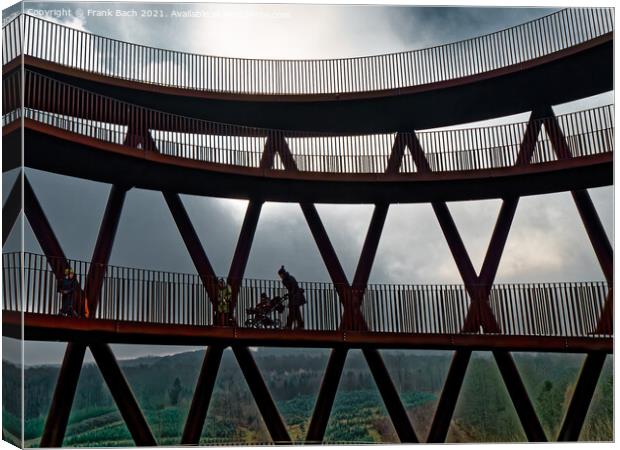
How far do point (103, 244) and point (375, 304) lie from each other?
21.4 ft

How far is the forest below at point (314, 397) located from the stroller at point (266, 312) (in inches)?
31.4

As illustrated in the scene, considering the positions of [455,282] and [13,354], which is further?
[455,282]

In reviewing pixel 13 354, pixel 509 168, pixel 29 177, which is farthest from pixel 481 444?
pixel 29 177

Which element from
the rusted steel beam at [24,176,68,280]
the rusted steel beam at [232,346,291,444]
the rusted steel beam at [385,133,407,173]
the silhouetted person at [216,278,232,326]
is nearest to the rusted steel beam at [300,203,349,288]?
the silhouetted person at [216,278,232,326]

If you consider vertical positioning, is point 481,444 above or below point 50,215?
below

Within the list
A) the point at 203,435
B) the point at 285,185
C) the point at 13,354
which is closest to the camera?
Result: the point at 13,354

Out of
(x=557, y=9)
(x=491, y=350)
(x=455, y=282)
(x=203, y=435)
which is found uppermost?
(x=557, y=9)

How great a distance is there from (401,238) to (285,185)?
11.9 feet

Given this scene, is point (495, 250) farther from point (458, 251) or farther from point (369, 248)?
point (369, 248)

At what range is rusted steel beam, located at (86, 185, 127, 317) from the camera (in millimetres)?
20109

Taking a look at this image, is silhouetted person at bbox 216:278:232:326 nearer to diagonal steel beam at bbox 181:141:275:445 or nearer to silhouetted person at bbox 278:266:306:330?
diagonal steel beam at bbox 181:141:275:445

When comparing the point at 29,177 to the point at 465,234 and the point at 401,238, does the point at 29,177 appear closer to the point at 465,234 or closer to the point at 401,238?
the point at 401,238

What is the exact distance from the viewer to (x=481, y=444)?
19172 millimetres

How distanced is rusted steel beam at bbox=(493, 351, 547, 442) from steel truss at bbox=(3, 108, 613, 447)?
0.02 m
